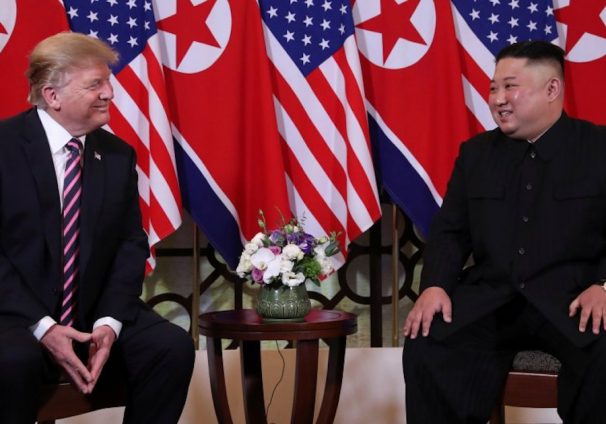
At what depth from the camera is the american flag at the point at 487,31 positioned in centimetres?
453

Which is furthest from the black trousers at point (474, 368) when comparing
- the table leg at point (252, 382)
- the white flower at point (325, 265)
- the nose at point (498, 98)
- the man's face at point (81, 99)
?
the man's face at point (81, 99)

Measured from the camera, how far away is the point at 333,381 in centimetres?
374

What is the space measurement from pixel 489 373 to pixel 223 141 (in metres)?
1.78

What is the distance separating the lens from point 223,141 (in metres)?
4.30

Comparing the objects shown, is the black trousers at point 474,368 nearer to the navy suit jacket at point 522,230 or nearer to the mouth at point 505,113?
the navy suit jacket at point 522,230

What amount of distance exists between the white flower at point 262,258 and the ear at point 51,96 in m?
0.92

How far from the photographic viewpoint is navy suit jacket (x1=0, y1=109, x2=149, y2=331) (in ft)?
9.69

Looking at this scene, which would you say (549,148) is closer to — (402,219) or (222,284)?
(402,219)

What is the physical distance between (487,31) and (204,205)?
1.56 m

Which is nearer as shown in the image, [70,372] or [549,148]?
[70,372]

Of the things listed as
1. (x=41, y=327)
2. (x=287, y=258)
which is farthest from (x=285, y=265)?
(x=41, y=327)

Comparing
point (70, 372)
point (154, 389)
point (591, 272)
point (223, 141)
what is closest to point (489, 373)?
point (591, 272)

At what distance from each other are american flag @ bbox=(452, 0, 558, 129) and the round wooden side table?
1414mm

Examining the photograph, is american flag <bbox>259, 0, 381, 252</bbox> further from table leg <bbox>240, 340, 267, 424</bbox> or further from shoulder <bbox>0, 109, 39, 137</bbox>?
shoulder <bbox>0, 109, 39, 137</bbox>
